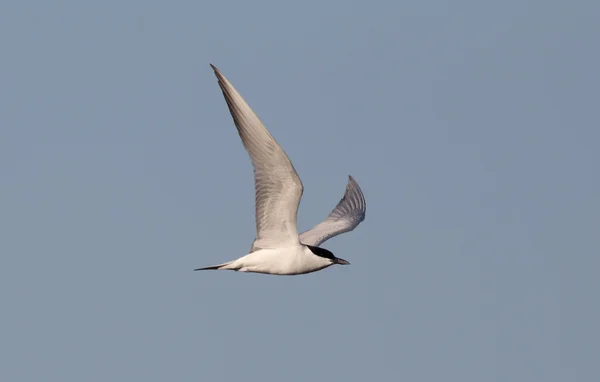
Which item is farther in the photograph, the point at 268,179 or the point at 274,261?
the point at 274,261

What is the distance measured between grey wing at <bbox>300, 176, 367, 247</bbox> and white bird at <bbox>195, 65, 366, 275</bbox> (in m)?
3.78

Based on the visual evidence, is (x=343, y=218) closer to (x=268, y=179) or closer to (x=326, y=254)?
(x=326, y=254)

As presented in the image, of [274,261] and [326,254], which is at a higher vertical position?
[326,254]

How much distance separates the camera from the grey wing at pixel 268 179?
1866 cm

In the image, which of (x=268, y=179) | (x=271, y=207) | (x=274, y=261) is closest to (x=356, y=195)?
(x=274, y=261)

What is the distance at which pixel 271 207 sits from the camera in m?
20.6

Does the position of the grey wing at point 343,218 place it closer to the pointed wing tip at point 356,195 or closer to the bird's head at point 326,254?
the pointed wing tip at point 356,195

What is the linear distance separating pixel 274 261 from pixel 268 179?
7.04ft

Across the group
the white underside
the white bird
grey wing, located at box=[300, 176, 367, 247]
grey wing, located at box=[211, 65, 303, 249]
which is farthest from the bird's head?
grey wing, located at box=[300, 176, 367, 247]

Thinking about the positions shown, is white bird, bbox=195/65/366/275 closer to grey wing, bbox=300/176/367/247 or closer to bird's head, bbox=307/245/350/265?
bird's head, bbox=307/245/350/265

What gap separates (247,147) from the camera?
19.2 meters

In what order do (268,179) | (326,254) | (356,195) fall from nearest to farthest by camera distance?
(268,179)
(326,254)
(356,195)

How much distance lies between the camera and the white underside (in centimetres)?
2136

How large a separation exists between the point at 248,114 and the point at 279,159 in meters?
1.14
